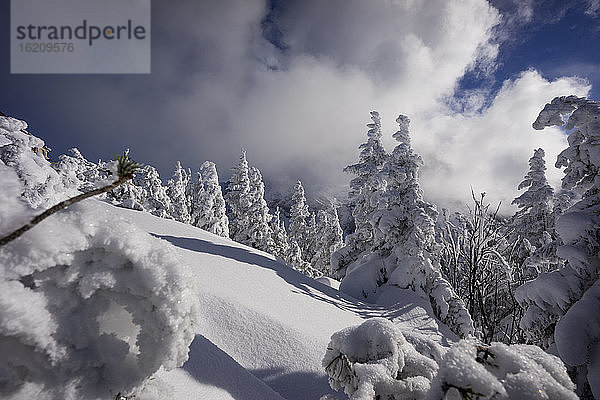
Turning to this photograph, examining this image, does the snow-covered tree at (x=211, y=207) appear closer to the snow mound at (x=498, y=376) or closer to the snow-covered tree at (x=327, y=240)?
the snow-covered tree at (x=327, y=240)

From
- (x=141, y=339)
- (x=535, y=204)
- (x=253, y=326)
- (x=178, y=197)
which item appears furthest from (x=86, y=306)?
(x=178, y=197)

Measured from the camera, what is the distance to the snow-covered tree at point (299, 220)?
126 feet

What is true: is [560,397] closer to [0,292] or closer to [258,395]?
[0,292]

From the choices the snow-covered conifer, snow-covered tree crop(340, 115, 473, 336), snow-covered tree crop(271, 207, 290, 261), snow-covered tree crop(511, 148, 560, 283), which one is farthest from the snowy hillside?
snow-covered tree crop(271, 207, 290, 261)

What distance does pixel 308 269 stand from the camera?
30.4 metres

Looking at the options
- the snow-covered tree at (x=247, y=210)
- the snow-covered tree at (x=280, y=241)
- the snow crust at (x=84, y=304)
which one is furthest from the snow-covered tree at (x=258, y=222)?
the snow crust at (x=84, y=304)

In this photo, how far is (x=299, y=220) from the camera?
3988 cm

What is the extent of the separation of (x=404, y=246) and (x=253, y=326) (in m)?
8.85

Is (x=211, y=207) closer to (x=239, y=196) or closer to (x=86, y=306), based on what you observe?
(x=239, y=196)

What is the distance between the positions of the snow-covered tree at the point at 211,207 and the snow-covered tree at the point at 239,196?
1.32 metres

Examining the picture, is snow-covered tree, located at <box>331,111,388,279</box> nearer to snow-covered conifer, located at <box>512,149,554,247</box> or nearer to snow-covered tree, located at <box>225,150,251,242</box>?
snow-covered conifer, located at <box>512,149,554,247</box>

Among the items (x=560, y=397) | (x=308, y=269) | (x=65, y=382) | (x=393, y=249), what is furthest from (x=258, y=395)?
(x=308, y=269)

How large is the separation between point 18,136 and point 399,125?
44.4 ft

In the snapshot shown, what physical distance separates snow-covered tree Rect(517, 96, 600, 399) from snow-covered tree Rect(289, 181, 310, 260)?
32903mm
